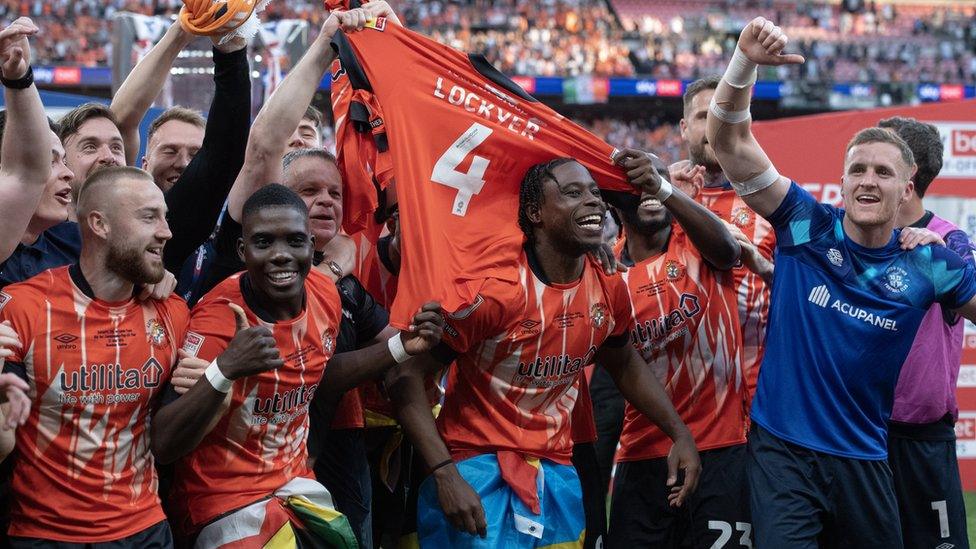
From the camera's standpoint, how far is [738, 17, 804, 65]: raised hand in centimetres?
418

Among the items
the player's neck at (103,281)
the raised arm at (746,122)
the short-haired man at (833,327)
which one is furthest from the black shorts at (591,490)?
the player's neck at (103,281)

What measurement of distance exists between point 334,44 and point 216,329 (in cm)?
138

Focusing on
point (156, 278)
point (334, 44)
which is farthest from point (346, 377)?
point (334, 44)

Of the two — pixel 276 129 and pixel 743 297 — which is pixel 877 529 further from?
pixel 276 129

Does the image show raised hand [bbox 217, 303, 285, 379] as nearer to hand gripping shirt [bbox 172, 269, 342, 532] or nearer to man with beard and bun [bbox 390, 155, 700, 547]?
hand gripping shirt [bbox 172, 269, 342, 532]

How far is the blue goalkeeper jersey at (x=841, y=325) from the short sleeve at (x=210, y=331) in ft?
6.84

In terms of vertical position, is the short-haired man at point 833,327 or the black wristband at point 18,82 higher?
the black wristband at point 18,82

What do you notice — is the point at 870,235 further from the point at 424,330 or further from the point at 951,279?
the point at 424,330

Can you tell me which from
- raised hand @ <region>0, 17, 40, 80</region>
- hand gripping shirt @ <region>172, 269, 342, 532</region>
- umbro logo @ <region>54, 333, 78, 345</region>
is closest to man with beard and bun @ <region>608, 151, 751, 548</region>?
hand gripping shirt @ <region>172, 269, 342, 532</region>

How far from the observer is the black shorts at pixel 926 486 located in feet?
16.3

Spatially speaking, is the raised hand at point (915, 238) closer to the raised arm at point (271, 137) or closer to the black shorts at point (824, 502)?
the black shorts at point (824, 502)

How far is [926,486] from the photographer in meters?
5.00

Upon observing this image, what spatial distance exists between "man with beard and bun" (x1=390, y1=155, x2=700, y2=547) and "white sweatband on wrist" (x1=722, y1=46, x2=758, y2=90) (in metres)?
0.46

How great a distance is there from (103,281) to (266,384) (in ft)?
2.05
